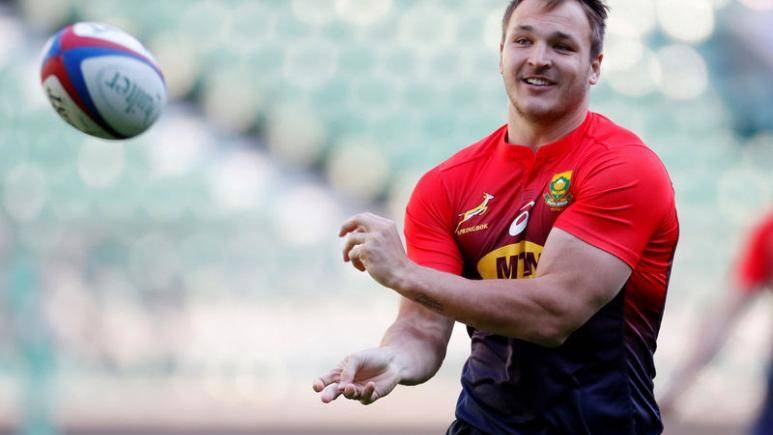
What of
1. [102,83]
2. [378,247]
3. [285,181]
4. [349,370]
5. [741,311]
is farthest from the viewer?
[285,181]

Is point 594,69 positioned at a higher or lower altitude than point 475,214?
higher

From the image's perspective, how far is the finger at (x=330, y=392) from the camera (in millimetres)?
3446

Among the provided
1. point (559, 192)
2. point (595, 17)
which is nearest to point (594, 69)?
point (595, 17)

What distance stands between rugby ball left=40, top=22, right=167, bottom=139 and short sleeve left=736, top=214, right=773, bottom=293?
105 inches

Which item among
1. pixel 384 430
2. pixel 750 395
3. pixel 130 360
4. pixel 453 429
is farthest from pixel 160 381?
pixel 453 429

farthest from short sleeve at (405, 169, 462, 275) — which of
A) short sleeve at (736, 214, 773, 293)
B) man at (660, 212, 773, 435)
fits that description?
short sleeve at (736, 214, 773, 293)

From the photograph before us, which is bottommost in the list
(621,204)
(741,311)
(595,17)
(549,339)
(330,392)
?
(330,392)

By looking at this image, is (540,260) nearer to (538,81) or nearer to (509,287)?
(509,287)

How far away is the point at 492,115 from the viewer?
12281 millimetres

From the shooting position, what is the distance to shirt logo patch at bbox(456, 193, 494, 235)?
3.76 m

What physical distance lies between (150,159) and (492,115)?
335 centimetres

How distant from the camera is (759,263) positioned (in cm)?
546

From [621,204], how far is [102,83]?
6.06ft

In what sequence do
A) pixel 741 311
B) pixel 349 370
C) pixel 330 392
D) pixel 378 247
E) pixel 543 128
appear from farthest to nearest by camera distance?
1. pixel 741 311
2. pixel 543 128
3. pixel 349 370
4. pixel 330 392
5. pixel 378 247
